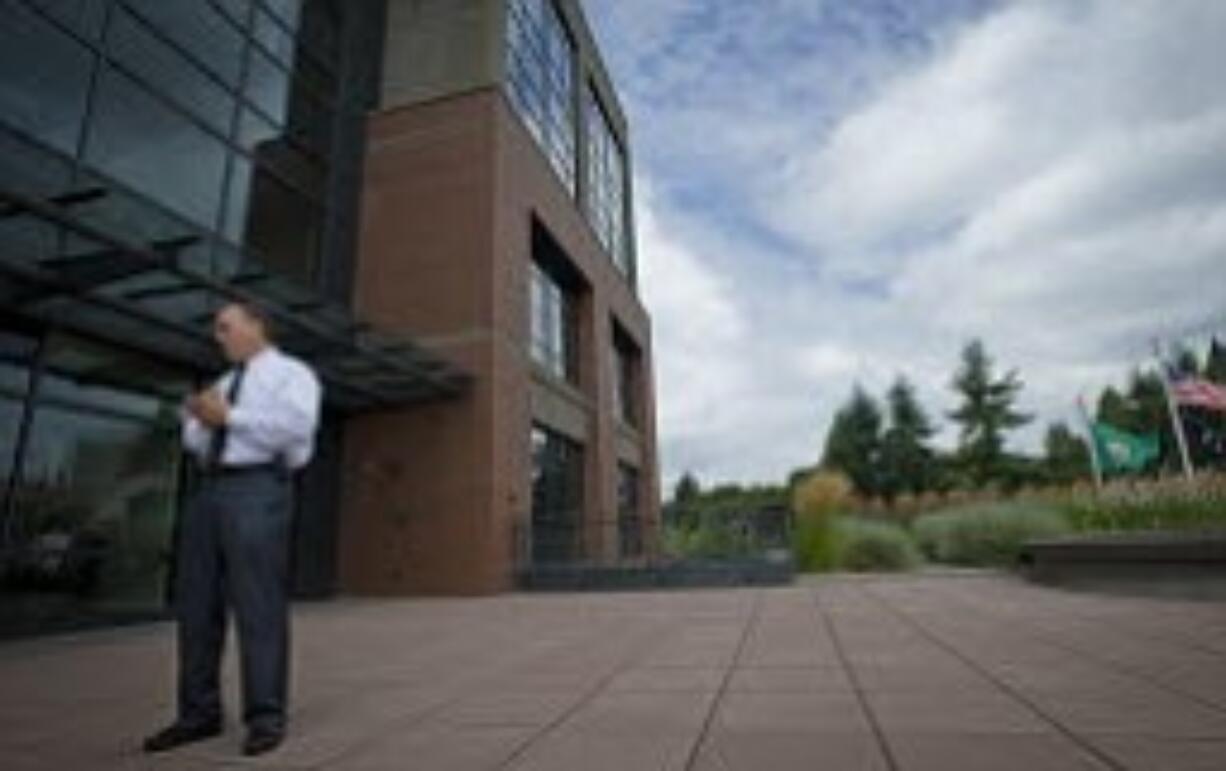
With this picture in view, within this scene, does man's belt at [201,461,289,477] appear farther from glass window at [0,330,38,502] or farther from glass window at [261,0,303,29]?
glass window at [261,0,303,29]

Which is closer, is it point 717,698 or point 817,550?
point 717,698

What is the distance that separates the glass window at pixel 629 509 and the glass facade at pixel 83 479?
10486mm

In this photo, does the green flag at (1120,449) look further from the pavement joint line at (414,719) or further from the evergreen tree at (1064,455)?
the evergreen tree at (1064,455)

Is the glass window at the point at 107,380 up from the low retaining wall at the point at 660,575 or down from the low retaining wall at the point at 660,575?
up

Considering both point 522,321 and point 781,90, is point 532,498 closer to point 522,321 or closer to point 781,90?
point 522,321

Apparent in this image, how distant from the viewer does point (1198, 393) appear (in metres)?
16.8

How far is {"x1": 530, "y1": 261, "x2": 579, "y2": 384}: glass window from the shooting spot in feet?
59.9

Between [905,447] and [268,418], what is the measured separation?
187ft

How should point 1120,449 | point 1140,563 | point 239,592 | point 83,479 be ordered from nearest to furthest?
1. point 239,592
2. point 1140,563
3. point 83,479
4. point 1120,449

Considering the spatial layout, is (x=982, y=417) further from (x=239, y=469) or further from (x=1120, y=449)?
(x=239, y=469)

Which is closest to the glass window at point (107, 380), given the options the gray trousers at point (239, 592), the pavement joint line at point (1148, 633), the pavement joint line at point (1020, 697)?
the gray trousers at point (239, 592)

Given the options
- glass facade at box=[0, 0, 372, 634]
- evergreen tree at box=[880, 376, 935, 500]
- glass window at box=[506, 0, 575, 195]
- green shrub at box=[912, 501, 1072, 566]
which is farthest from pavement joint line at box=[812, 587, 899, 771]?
evergreen tree at box=[880, 376, 935, 500]

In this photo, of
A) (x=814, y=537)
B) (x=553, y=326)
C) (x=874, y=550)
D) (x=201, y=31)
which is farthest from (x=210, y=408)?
(x=553, y=326)

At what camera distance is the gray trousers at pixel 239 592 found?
10.1 feet
